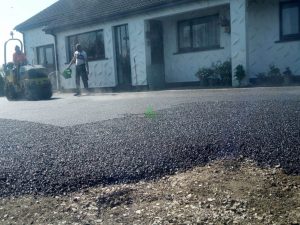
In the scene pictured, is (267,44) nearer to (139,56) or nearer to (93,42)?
(139,56)

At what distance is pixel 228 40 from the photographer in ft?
44.9

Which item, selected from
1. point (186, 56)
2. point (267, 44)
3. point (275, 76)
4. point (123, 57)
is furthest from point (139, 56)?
point (275, 76)

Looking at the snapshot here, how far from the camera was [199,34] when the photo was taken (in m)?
14.8

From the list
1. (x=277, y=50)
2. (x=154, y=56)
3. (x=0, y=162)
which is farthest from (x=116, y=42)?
(x=0, y=162)

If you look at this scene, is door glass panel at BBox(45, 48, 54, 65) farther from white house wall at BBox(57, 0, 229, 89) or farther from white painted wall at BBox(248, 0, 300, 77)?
white painted wall at BBox(248, 0, 300, 77)

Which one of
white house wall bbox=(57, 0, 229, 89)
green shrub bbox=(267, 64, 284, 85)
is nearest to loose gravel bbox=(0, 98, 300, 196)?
green shrub bbox=(267, 64, 284, 85)

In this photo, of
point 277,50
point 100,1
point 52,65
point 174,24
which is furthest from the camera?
point 52,65

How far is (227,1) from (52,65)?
1277 cm

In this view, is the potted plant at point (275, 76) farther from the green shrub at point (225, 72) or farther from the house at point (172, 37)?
the green shrub at point (225, 72)

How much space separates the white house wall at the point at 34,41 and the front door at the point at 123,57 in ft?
23.4

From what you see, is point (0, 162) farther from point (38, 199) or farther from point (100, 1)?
point (100, 1)

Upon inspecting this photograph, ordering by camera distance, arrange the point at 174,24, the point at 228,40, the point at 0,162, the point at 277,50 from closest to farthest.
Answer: the point at 0,162 < the point at 277,50 < the point at 228,40 < the point at 174,24

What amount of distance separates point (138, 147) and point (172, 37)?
11.8m

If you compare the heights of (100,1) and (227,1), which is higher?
(100,1)
